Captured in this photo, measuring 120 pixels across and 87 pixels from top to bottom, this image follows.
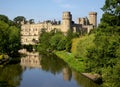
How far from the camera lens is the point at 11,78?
3206 cm

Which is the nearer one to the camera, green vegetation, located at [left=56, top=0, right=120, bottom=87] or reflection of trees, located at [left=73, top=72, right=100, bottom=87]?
green vegetation, located at [left=56, top=0, right=120, bottom=87]

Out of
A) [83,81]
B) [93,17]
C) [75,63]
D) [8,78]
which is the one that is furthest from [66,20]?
[83,81]

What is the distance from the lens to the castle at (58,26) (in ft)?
364

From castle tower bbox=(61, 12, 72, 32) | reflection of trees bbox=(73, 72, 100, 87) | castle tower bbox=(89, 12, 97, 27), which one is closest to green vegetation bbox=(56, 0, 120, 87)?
reflection of trees bbox=(73, 72, 100, 87)

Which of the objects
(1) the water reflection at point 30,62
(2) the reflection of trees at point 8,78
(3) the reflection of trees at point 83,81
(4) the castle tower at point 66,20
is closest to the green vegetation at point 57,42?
(1) the water reflection at point 30,62

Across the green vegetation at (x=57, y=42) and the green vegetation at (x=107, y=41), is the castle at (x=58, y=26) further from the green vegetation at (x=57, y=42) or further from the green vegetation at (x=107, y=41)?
the green vegetation at (x=107, y=41)

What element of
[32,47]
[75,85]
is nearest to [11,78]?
[75,85]

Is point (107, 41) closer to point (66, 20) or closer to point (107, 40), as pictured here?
Answer: point (107, 40)

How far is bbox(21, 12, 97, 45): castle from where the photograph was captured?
111 m

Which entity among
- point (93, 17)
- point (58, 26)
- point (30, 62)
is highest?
point (93, 17)

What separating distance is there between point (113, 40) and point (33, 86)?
342 inches

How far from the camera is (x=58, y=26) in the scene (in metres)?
120

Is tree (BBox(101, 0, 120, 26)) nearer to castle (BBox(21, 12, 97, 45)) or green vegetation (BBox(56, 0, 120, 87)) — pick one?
green vegetation (BBox(56, 0, 120, 87))

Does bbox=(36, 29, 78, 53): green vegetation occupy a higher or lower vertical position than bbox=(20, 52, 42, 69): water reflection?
higher
